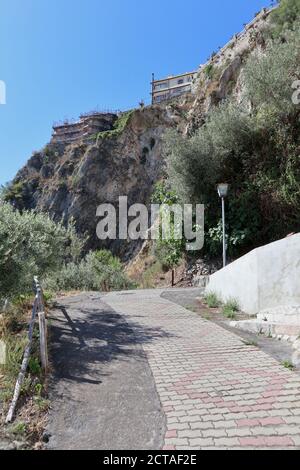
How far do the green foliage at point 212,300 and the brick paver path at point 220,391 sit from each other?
2.26 metres

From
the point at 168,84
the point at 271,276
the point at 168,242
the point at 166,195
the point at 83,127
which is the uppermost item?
the point at 168,84

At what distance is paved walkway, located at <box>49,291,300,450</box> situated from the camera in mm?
3256

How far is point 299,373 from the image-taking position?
15.2ft

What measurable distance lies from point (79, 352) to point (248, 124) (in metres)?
11.2

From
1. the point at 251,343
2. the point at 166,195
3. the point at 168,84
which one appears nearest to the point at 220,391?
the point at 251,343

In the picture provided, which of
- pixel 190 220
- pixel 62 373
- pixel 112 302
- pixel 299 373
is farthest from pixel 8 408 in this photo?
pixel 190 220

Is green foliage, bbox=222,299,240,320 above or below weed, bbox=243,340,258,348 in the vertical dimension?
above

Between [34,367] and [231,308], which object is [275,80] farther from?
[34,367]

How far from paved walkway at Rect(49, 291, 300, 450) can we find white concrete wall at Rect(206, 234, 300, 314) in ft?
3.85

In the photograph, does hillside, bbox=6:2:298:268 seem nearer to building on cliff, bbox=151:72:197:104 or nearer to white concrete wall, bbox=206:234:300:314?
white concrete wall, bbox=206:234:300:314

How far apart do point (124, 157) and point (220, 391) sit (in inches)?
1331

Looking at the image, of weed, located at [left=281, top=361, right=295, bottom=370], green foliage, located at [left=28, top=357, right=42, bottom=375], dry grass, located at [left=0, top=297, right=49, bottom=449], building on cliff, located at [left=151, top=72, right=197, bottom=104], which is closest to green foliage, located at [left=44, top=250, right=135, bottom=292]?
dry grass, located at [left=0, top=297, right=49, bottom=449]

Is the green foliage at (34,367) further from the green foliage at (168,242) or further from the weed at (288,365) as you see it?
the green foliage at (168,242)

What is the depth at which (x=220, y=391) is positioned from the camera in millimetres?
4203
